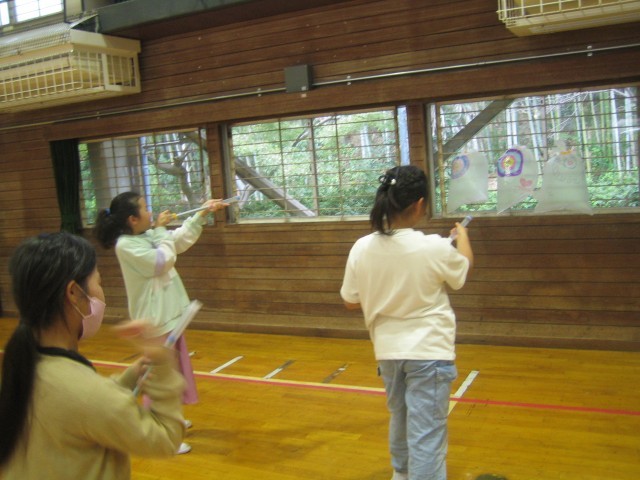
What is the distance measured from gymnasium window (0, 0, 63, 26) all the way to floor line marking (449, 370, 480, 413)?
4.61 metres

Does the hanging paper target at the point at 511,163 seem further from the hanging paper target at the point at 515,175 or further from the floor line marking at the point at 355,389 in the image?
the floor line marking at the point at 355,389

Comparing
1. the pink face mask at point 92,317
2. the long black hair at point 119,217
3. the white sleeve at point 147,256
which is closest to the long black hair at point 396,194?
the pink face mask at point 92,317

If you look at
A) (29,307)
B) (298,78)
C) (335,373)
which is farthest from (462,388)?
(29,307)

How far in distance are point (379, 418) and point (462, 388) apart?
58cm

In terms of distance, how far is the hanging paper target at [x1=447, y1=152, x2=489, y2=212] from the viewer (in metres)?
4.29

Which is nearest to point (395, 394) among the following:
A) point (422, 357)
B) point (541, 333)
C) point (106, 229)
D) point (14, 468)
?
point (422, 357)

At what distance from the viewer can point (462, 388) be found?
11.7 ft

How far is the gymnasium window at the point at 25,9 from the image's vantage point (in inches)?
227

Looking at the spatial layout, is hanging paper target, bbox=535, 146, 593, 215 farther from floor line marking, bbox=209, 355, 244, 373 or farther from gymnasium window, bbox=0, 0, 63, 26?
gymnasium window, bbox=0, 0, 63, 26

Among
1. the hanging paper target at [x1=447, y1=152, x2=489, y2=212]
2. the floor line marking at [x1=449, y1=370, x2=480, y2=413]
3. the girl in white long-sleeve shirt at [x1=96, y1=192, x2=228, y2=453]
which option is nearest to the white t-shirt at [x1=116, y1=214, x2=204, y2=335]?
the girl in white long-sleeve shirt at [x1=96, y1=192, x2=228, y2=453]

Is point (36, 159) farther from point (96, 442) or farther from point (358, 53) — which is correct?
point (96, 442)

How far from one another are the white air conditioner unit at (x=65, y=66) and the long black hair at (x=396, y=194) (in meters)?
3.68

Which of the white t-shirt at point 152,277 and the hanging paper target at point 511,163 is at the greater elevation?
the hanging paper target at point 511,163

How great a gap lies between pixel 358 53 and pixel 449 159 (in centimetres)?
98
